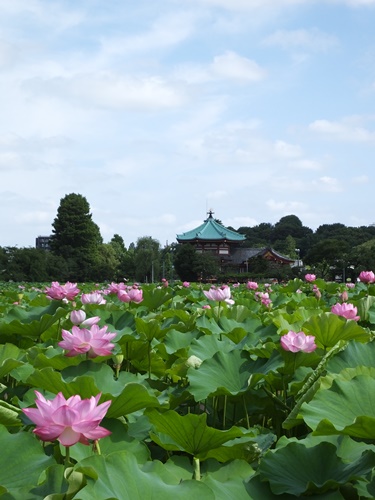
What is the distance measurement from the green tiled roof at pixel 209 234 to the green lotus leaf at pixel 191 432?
44029 mm

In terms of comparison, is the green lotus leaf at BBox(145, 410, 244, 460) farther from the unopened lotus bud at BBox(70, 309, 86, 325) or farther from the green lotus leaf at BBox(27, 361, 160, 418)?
the unopened lotus bud at BBox(70, 309, 86, 325)

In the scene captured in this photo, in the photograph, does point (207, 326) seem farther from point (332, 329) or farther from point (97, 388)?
point (97, 388)

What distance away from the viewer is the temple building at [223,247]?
149 feet

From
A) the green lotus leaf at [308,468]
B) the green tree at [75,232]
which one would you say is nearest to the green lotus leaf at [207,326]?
the green lotus leaf at [308,468]

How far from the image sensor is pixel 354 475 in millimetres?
762

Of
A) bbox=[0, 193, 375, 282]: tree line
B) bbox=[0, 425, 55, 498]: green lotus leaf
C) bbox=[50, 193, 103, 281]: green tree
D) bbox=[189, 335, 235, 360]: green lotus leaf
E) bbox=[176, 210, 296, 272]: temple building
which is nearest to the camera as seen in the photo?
bbox=[0, 425, 55, 498]: green lotus leaf

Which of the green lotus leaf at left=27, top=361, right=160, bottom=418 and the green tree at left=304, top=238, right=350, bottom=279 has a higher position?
the green tree at left=304, top=238, right=350, bottom=279

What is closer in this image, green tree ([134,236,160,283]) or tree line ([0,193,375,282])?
tree line ([0,193,375,282])

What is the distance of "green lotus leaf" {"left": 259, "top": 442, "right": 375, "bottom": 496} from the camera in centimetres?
76

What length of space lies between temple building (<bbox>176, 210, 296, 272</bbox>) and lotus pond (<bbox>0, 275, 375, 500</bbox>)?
43064 mm

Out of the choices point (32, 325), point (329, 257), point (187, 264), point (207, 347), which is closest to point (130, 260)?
point (187, 264)

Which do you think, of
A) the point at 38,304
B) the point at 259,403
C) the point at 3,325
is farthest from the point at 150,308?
A: the point at 259,403

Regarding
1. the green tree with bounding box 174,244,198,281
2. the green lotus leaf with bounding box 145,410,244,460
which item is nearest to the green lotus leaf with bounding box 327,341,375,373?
the green lotus leaf with bounding box 145,410,244,460

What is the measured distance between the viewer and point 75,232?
47188 mm
